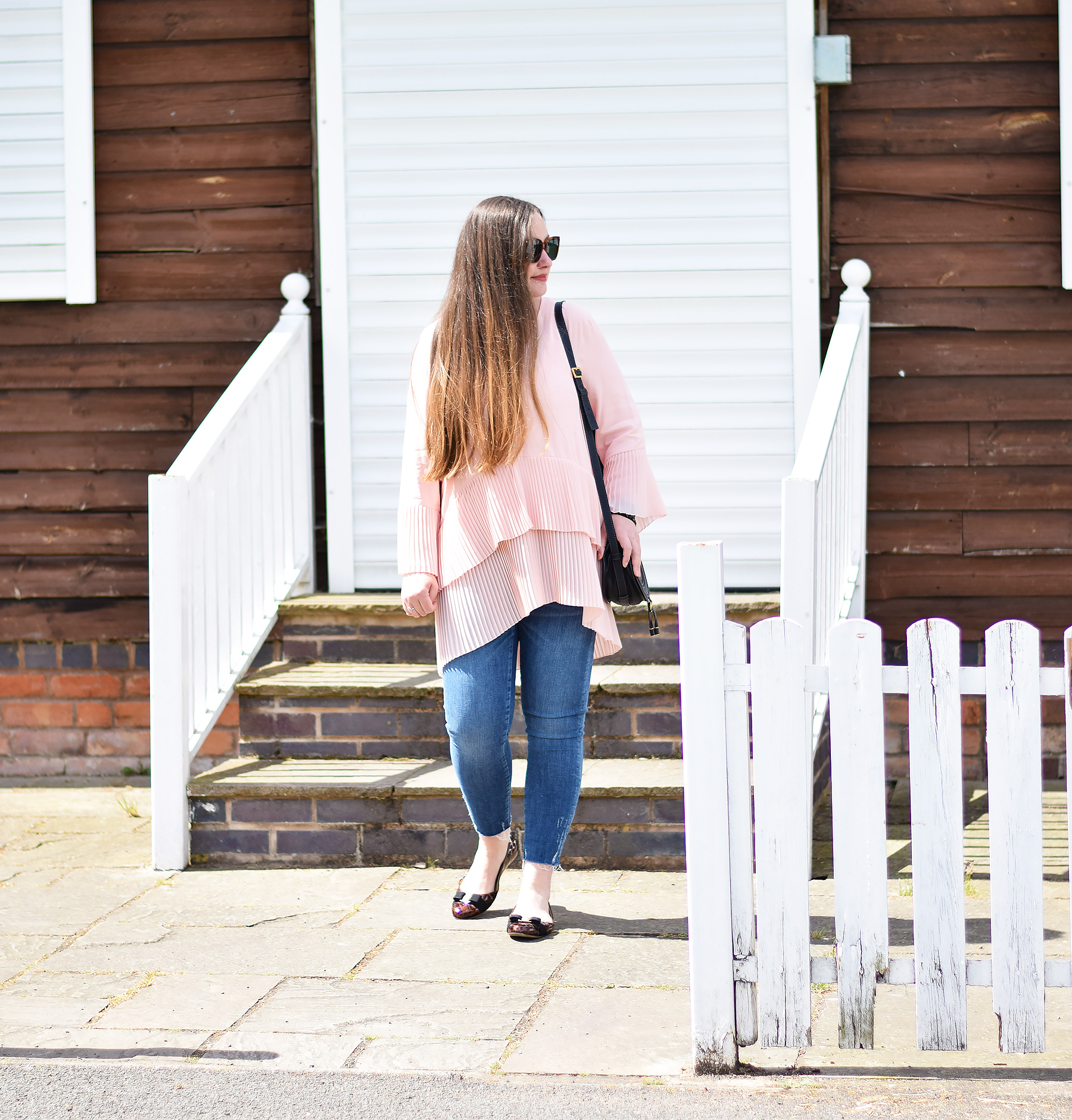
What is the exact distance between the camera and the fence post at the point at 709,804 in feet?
7.53

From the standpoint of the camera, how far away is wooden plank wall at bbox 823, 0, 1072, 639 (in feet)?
15.8

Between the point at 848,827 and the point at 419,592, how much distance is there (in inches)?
45.3

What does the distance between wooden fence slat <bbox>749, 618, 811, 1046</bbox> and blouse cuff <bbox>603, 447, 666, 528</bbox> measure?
81cm

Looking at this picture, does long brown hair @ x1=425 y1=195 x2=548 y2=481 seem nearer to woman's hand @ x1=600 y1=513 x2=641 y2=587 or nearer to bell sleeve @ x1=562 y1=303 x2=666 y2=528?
bell sleeve @ x1=562 y1=303 x2=666 y2=528

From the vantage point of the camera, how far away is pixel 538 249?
2.98m

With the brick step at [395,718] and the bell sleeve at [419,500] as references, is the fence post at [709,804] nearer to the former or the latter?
the bell sleeve at [419,500]

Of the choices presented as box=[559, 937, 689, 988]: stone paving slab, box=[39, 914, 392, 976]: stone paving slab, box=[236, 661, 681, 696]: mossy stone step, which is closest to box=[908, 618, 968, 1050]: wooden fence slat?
box=[559, 937, 689, 988]: stone paving slab

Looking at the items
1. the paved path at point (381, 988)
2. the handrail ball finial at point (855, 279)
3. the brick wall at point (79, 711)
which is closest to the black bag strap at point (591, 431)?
Answer: the paved path at point (381, 988)

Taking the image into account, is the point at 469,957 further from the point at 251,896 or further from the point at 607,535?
the point at 607,535

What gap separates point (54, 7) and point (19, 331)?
1215 millimetres

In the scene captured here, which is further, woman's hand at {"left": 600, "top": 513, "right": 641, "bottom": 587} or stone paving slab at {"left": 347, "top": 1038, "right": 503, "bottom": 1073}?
woman's hand at {"left": 600, "top": 513, "right": 641, "bottom": 587}

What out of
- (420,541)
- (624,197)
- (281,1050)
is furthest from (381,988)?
(624,197)

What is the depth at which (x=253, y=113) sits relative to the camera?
502 cm

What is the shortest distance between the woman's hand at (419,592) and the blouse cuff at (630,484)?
450 mm
